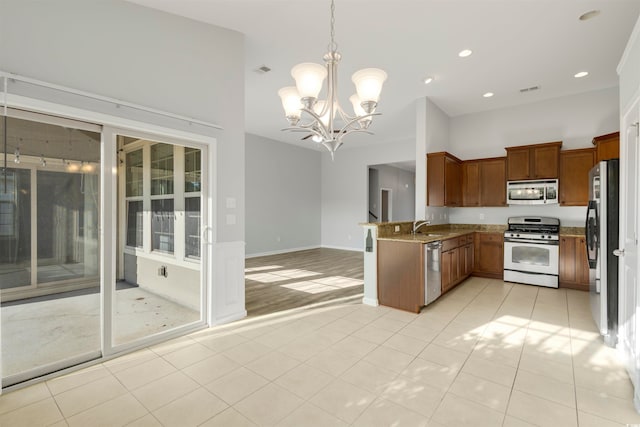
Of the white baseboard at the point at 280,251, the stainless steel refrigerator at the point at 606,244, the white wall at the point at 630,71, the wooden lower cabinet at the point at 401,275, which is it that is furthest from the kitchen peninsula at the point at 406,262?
the white baseboard at the point at 280,251

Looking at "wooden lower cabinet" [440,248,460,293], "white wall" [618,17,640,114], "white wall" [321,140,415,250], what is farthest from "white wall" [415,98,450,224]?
"white wall" [321,140,415,250]

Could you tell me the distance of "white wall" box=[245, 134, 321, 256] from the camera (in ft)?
25.6

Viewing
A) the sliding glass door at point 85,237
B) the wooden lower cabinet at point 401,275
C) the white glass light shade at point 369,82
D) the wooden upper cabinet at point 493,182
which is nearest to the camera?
the sliding glass door at point 85,237

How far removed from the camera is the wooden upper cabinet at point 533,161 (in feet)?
16.1

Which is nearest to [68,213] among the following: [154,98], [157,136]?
[157,136]

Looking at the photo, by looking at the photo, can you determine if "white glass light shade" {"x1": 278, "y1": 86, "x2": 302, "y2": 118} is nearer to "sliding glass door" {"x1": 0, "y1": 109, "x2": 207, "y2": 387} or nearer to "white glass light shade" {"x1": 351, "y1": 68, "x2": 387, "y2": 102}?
"white glass light shade" {"x1": 351, "y1": 68, "x2": 387, "y2": 102}

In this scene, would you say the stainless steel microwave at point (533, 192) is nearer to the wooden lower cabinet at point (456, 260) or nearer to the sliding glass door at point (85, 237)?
the wooden lower cabinet at point (456, 260)

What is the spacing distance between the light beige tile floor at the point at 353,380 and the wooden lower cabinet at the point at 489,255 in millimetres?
1965

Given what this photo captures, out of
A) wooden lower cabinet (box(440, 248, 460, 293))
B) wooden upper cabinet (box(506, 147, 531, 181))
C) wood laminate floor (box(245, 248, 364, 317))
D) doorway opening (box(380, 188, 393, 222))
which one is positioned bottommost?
wood laminate floor (box(245, 248, 364, 317))

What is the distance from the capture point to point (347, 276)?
18.6ft

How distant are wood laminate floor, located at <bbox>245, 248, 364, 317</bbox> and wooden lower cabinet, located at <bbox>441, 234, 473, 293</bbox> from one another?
1.31 metres

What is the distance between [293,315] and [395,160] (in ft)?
20.1

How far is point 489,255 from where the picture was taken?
540 cm

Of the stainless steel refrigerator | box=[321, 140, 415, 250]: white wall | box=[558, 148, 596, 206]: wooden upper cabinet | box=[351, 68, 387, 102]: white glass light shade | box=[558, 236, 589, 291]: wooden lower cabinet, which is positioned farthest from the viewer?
box=[321, 140, 415, 250]: white wall
